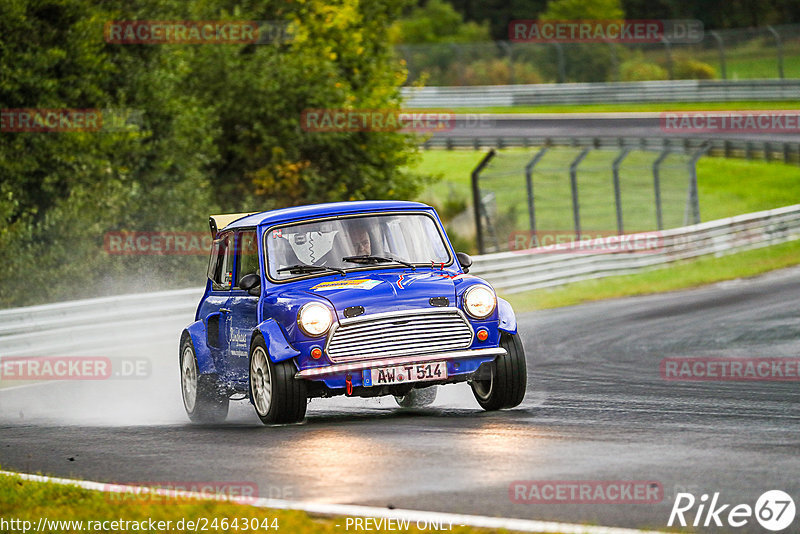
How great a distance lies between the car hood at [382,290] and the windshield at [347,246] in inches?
10.3

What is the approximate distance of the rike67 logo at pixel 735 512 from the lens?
219 inches

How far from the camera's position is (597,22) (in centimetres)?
6644

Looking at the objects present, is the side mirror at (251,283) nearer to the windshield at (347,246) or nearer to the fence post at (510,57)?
the windshield at (347,246)

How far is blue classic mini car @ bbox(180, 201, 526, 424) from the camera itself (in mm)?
9062

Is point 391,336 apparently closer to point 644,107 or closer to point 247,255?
point 247,255

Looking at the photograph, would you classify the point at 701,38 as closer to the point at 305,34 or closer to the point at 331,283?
the point at 305,34

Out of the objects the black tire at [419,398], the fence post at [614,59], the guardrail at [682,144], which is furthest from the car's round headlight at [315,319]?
the fence post at [614,59]

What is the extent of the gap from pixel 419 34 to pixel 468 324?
71.6 meters

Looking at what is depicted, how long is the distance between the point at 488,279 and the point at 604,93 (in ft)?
106

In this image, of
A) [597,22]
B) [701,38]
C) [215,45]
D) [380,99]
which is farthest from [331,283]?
[597,22]

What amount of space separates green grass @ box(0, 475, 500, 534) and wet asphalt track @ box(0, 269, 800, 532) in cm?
40

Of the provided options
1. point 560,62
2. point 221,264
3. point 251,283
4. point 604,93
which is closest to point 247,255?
point 251,283

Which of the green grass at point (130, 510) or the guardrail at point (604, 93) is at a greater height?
the green grass at point (130, 510)

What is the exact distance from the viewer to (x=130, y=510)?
256 inches
